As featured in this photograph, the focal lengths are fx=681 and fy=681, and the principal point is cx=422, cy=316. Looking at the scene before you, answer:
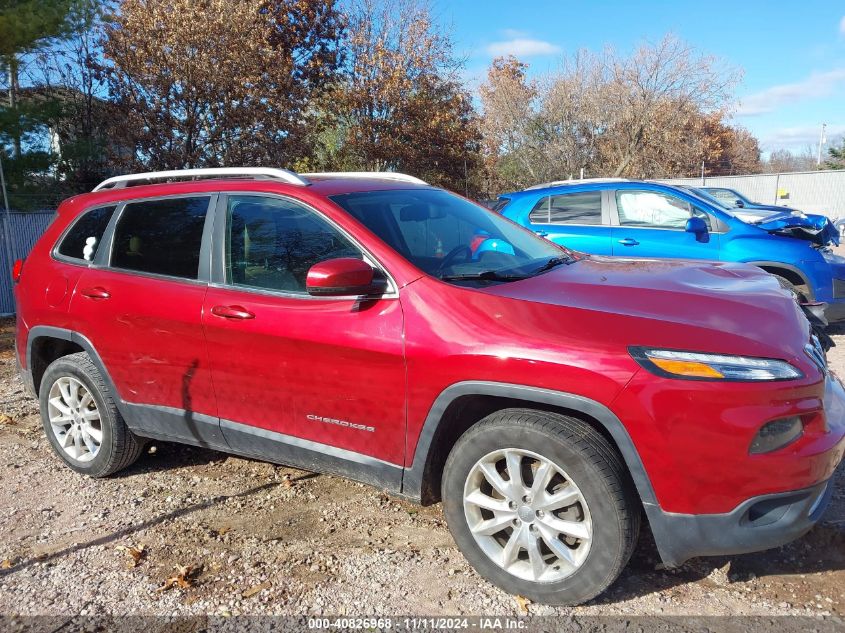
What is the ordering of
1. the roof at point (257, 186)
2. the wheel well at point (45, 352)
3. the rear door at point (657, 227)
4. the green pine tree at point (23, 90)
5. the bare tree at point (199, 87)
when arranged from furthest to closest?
the bare tree at point (199, 87)
the green pine tree at point (23, 90)
the rear door at point (657, 227)
the wheel well at point (45, 352)
the roof at point (257, 186)

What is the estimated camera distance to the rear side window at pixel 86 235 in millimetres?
4137

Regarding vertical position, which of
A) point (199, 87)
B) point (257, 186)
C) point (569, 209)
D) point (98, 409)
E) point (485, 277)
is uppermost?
point (199, 87)

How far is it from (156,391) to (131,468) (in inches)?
37.2

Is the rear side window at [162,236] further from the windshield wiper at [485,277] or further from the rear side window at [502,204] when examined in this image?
the rear side window at [502,204]

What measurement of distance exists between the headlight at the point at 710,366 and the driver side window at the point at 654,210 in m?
5.20

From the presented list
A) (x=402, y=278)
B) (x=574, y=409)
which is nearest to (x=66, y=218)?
(x=402, y=278)

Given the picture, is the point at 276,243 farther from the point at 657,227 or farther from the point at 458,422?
the point at 657,227

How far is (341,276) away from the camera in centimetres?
283

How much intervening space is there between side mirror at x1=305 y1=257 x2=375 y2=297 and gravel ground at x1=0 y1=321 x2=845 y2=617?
1303 mm

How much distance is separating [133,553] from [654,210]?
6.27 metres

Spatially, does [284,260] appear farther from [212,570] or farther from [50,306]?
[50,306]

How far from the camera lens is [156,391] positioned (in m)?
3.73

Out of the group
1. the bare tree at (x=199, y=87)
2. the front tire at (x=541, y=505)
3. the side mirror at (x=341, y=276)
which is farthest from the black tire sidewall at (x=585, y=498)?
the bare tree at (x=199, y=87)

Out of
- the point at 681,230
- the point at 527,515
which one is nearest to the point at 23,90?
the point at 681,230
